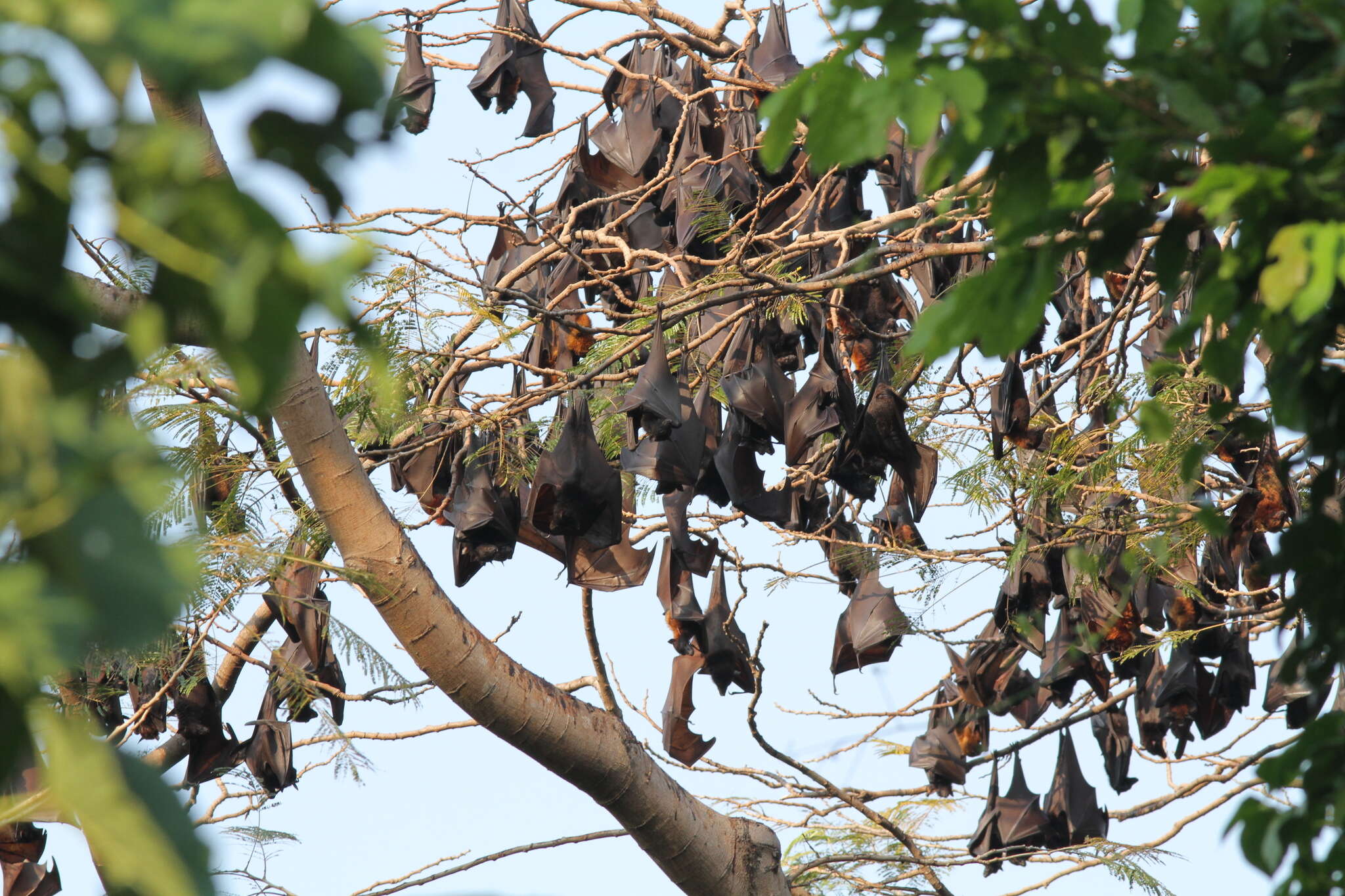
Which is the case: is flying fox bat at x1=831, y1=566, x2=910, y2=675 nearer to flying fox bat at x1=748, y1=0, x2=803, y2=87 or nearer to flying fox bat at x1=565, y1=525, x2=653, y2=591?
flying fox bat at x1=565, y1=525, x2=653, y2=591

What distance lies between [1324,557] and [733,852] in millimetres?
2921

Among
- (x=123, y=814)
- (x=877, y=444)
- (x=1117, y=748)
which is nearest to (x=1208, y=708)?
(x=1117, y=748)

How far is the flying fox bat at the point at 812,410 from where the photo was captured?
175 inches

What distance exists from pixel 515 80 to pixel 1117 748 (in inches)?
176

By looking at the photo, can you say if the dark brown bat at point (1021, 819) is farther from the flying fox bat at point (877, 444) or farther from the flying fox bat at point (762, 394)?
the flying fox bat at point (762, 394)

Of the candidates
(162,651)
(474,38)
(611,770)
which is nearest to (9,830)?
(162,651)

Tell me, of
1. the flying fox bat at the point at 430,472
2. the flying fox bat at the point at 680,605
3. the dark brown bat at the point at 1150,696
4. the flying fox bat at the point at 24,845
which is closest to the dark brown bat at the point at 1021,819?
the dark brown bat at the point at 1150,696

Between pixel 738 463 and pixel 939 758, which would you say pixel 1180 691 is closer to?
pixel 939 758

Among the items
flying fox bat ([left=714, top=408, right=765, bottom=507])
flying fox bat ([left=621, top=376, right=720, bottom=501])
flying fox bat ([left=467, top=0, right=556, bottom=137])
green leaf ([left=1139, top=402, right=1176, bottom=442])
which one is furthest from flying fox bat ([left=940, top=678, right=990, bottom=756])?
green leaf ([left=1139, top=402, right=1176, bottom=442])

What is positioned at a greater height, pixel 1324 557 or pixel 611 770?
pixel 611 770

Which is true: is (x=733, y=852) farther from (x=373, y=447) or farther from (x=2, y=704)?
(x=2, y=704)

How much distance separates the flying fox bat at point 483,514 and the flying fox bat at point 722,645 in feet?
2.87

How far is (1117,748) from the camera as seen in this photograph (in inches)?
212

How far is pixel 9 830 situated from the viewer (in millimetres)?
4664
